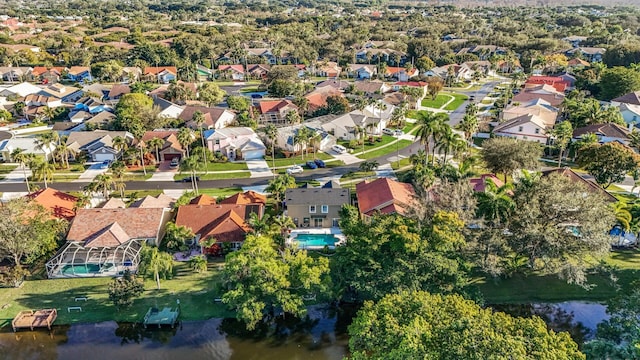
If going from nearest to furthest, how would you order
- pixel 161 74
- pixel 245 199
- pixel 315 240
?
pixel 315 240
pixel 245 199
pixel 161 74

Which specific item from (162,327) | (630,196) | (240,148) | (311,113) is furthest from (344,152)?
(162,327)

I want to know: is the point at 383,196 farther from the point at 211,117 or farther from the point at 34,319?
the point at 211,117

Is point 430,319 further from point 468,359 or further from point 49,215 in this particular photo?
point 49,215

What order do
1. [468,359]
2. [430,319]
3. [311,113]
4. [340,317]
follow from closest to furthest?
[468,359], [430,319], [340,317], [311,113]

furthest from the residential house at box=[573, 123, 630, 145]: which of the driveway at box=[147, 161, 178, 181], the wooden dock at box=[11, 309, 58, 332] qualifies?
the wooden dock at box=[11, 309, 58, 332]

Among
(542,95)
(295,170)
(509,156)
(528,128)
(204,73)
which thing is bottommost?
(295,170)

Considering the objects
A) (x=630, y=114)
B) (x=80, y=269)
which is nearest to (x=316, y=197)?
(x=80, y=269)
